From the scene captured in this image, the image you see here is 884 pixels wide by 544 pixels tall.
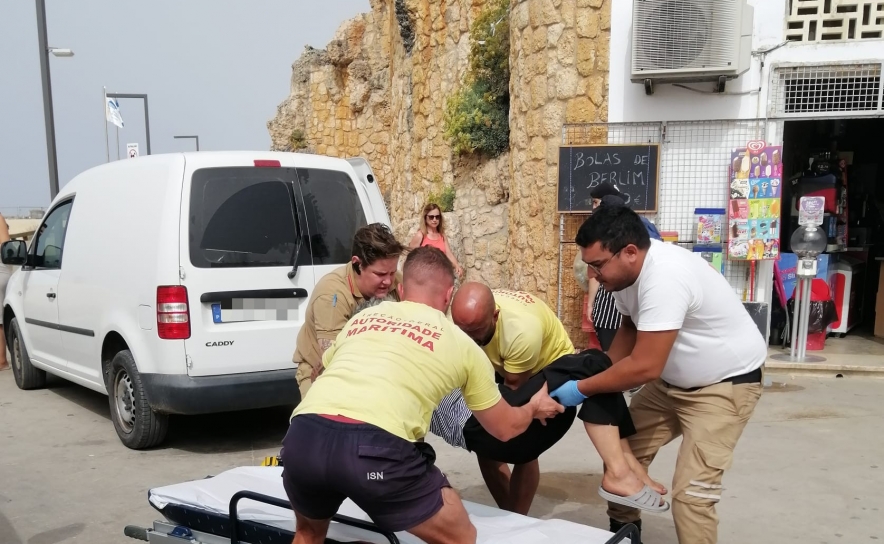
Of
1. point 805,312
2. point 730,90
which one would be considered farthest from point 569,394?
point 730,90

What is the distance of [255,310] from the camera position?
4.78 meters

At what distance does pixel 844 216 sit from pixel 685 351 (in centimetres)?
701

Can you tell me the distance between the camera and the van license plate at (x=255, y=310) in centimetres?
468

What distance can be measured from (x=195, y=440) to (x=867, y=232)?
8850mm

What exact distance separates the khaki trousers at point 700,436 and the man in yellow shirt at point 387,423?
36.1 inches

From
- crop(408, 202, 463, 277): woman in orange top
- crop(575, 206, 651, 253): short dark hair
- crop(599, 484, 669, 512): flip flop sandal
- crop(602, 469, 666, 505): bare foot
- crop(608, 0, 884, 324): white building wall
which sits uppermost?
crop(608, 0, 884, 324): white building wall

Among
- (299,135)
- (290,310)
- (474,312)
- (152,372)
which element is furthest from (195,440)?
(299,135)

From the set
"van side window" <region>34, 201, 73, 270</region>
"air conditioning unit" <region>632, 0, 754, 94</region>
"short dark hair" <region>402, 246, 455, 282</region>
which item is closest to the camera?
"short dark hair" <region>402, 246, 455, 282</region>

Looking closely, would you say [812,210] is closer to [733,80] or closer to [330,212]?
[733,80]

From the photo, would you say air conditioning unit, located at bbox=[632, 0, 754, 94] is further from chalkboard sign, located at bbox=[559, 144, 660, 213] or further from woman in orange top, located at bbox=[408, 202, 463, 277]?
woman in orange top, located at bbox=[408, 202, 463, 277]

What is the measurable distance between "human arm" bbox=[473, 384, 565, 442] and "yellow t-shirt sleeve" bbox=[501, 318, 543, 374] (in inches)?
18.3

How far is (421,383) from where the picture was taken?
7.74 ft

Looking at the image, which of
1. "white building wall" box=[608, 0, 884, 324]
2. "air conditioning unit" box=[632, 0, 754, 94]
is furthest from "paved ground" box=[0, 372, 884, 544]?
"air conditioning unit" box=[632, 0, 754, 94]

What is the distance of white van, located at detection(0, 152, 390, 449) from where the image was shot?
4.62m
